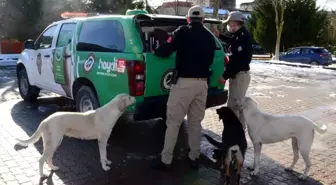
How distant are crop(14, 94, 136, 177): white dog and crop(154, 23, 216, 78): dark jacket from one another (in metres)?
0.79

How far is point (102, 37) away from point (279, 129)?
2938 mm

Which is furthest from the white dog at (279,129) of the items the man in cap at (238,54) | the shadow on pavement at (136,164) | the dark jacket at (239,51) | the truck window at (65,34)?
the truck window at (65,34)

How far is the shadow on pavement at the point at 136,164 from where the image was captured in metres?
4.14

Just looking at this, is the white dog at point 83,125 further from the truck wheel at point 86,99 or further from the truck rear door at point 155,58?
the truck wheel at point 86,99

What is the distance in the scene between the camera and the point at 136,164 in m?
4.60

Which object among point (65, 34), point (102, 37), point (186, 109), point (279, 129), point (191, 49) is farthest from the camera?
point (65, 34)

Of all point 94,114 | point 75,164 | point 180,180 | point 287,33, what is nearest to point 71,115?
point 94,114

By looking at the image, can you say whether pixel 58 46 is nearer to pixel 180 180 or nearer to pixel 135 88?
pixel 135 88

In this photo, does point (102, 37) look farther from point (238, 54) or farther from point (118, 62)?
point (238, 54)

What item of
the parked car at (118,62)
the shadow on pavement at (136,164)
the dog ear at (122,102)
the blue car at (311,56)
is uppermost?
the parked car at (118,62)

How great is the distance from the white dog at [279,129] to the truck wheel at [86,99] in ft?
7.56

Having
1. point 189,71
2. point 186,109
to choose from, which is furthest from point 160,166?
point 189,71

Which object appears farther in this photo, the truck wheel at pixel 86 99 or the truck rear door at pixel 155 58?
the truck wheel at pixel 86 99

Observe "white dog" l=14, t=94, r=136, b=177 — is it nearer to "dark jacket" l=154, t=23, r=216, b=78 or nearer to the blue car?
"dark jacket" l=154, t=23, r=216, b=78
